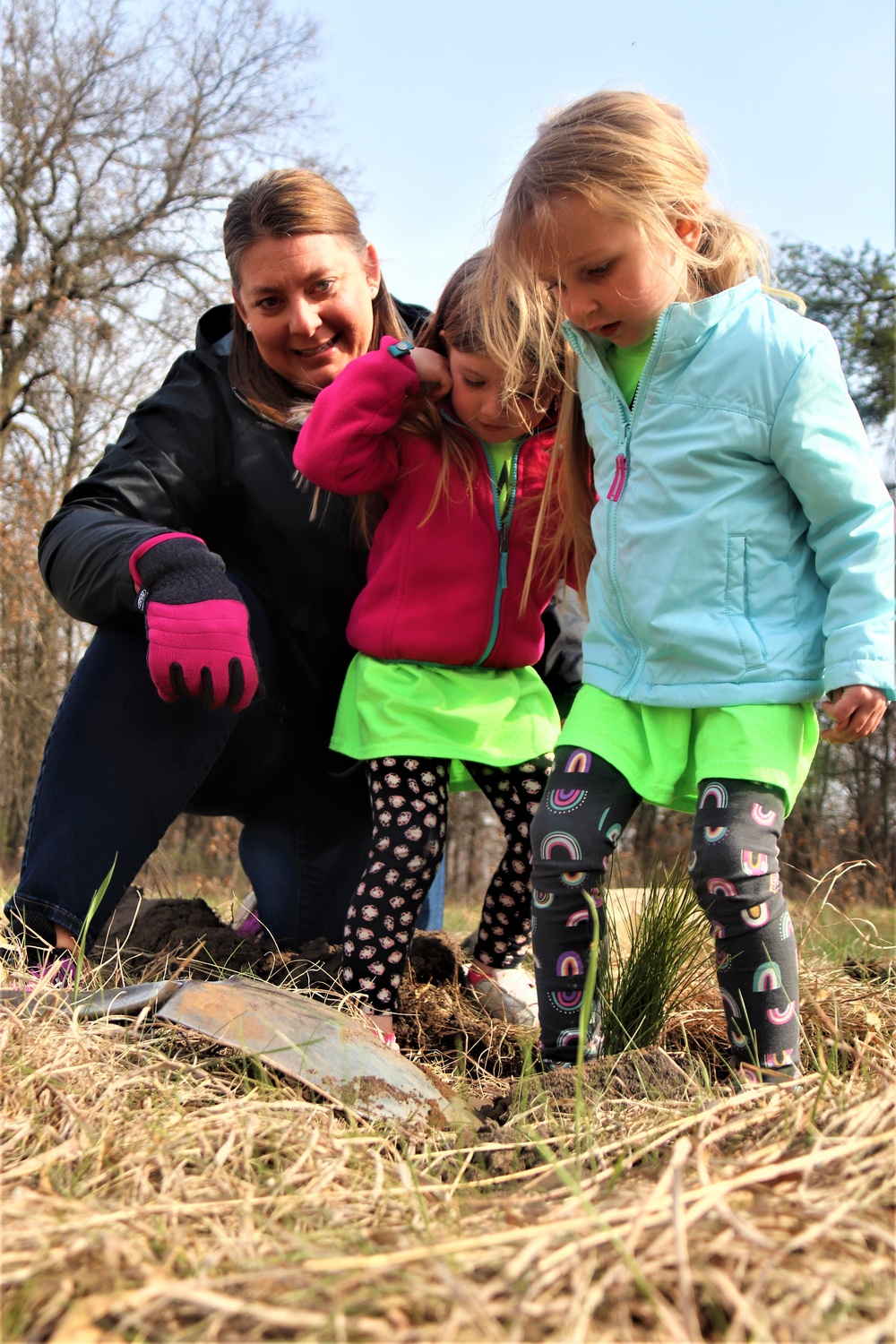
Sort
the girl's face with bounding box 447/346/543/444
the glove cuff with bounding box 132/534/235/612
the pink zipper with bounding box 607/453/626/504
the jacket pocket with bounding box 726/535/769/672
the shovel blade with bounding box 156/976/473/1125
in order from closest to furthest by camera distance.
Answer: the shovel blade with bounding box 156/976/473/1125 < the jacket pocket with bounding box 726/535/769/672 < the pink zipper with bounding box 607/453/626/504 < the glove cuff with bounding box 132/534/235/612 < the girl's face with bounding box 447/346/543/444

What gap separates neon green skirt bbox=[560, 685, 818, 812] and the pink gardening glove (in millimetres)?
638

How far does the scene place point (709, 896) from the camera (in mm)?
1598

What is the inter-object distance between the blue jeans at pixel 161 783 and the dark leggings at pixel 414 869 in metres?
0.39

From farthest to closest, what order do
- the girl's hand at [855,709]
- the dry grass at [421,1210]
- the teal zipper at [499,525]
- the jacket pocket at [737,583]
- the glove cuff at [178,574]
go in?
the teal zipper at [499,525] → the glove cuff at [178,574] → the jacket pocket at [737,583] → the girl's hand at [855,709] → the dry grass at [421,1210]

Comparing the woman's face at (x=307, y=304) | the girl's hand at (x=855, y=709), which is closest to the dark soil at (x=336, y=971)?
the girl's hand at (x=855, y=709)

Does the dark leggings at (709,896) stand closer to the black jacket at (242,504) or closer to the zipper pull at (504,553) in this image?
the zipper pull at (504,553)

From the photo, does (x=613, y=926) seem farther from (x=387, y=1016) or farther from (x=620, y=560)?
(x=620, y=560)

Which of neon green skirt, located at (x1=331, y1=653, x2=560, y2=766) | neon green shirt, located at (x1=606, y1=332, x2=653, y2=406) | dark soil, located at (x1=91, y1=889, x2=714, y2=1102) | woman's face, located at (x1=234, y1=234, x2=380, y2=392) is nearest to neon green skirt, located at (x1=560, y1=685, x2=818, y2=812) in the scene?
neon green skirt, located at (x1=331, y1=653, x2=560, y2=766)

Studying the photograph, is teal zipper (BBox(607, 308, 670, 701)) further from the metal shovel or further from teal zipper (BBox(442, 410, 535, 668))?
the metal shovel

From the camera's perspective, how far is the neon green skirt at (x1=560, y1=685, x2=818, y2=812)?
1.62 m

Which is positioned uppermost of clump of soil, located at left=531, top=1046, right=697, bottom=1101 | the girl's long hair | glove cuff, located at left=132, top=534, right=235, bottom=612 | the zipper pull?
the girl's long hair

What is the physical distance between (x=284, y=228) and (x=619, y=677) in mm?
1283

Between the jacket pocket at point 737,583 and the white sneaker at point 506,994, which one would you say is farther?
the white sneaker at point 506,994

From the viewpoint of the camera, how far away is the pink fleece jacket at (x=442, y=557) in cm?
214
